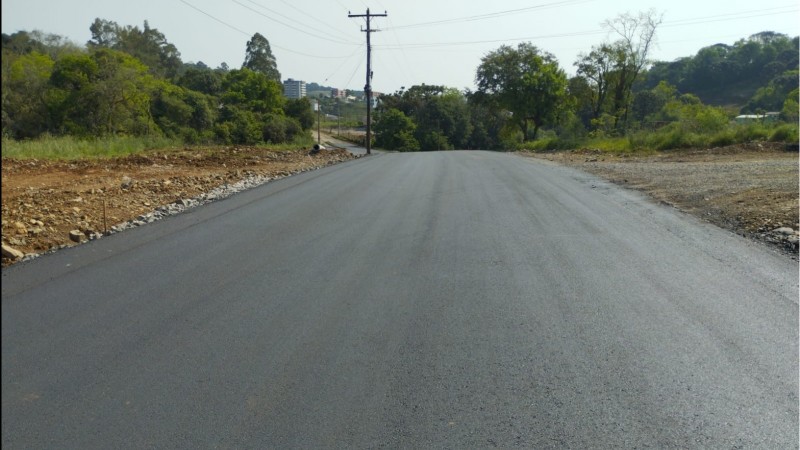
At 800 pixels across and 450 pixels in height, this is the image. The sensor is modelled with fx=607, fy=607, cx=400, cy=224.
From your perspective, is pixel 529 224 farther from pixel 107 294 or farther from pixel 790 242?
pixel 107 294

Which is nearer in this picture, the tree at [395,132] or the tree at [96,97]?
the tree at [96,97]

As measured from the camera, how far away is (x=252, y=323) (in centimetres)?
550

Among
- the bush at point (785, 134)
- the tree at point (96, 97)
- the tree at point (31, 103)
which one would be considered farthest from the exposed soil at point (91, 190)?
the bush at point (785, 134)

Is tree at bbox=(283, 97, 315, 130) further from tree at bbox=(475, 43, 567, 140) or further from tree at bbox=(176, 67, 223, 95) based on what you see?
tree at bbox=(475, 43, 567, 140)

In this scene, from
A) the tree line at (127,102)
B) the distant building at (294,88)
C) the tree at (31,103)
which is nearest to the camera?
the tree at (31,103)

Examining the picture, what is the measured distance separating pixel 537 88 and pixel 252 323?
57553 mm

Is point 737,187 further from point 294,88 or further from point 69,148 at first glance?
point 294,88

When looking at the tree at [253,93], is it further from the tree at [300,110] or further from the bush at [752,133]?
the bush at [752,133]

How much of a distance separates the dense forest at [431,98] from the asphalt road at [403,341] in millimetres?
2155

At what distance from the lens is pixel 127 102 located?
1383 inches

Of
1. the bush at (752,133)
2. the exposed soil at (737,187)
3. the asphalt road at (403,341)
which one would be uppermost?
the bush at (752,133)

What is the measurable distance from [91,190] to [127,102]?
25203mm

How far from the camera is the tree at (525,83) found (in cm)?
5938

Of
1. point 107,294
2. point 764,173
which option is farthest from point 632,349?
point 764,173
